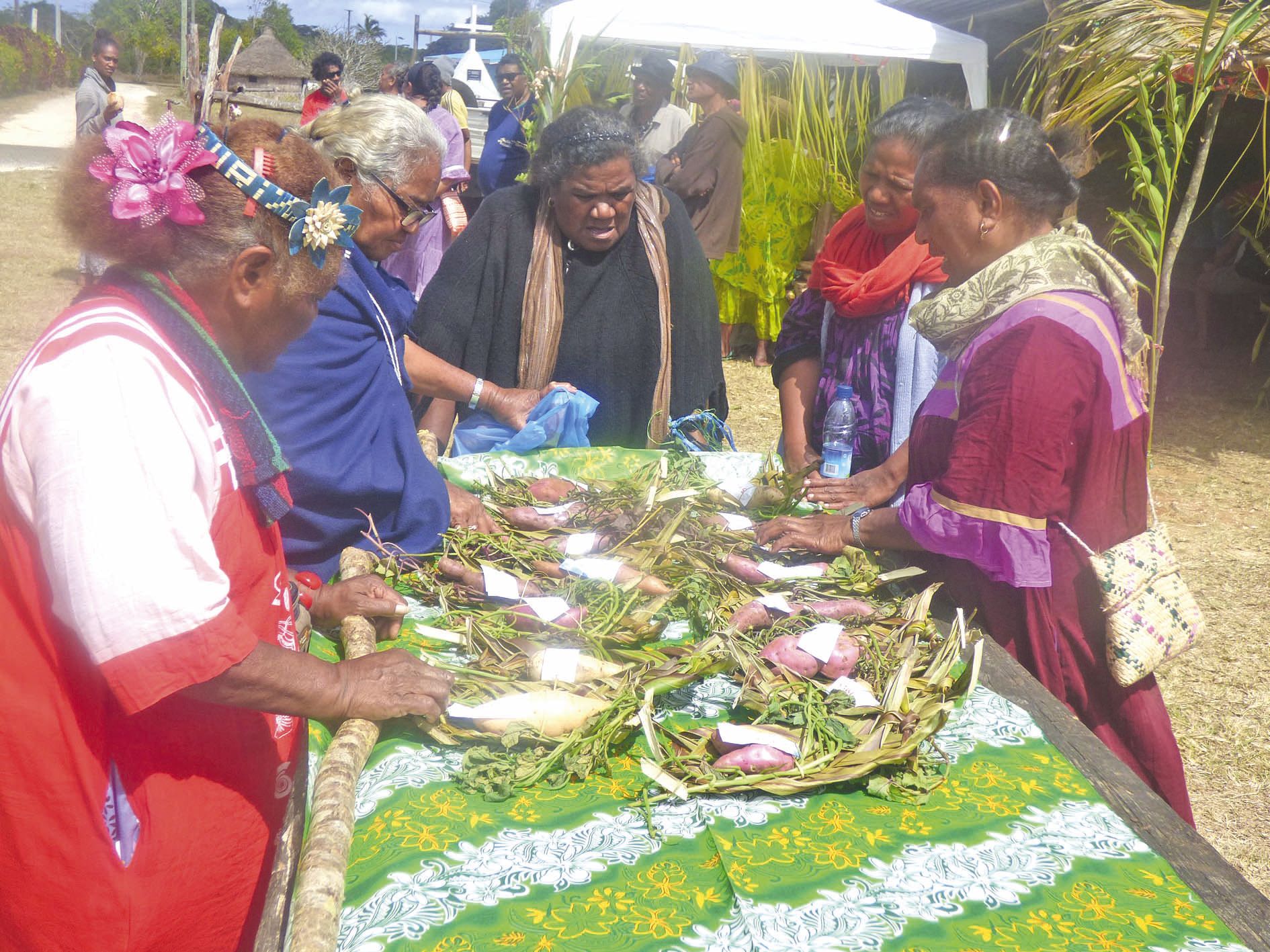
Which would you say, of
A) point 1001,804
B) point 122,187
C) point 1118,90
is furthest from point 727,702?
point 1118,90

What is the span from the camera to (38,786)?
4.51 ft

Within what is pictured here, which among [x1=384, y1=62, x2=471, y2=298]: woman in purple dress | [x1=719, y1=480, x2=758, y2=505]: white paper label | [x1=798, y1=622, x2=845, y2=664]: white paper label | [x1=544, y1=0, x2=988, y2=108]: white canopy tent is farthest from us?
[x1=544, y1=0, x2=988, y2=108]: white canopy tent

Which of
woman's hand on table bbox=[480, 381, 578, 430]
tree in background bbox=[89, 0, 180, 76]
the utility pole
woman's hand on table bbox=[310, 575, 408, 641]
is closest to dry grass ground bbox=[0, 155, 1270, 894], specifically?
woman's hand on table bbox=[310, 575, 408, 641]

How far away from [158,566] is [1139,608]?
1881mm

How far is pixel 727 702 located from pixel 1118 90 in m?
5.10

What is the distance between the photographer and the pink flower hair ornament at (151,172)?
4.50 ft

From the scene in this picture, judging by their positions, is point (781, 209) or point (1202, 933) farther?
point (781, 209)

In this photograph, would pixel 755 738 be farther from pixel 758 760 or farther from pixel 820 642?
pixel 820 642

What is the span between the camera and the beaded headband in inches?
57.2

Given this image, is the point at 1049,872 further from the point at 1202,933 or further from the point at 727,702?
the point at 727,702

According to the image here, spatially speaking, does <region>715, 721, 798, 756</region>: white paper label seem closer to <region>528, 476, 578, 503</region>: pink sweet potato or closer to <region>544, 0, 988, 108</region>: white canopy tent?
<region>528, 476, 578, 503</region>: pink sweet potato

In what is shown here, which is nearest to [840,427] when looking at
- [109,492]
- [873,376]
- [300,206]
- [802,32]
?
[873,376]

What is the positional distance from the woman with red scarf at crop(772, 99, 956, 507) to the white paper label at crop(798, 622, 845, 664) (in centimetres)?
94

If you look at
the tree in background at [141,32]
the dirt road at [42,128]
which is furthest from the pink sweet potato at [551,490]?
the tree in background at [141,32]
